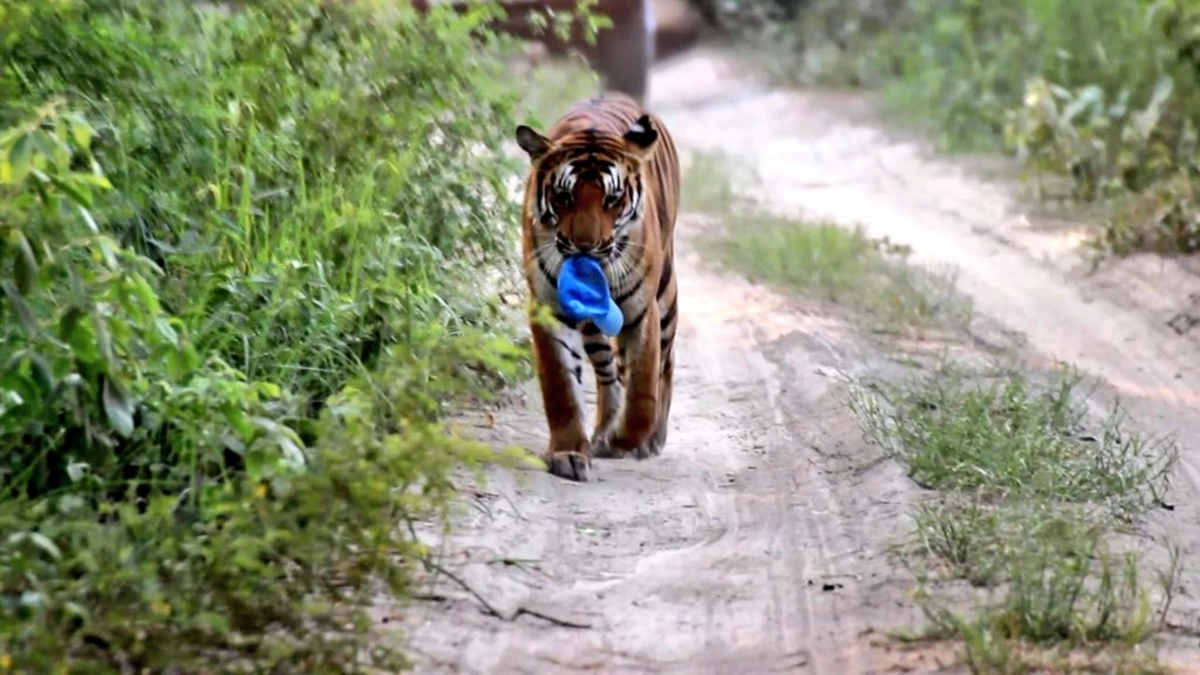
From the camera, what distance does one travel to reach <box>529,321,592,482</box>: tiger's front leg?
19.5 ft

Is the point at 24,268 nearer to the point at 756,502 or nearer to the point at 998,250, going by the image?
the point at 756,502

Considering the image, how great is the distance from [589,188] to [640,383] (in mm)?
691

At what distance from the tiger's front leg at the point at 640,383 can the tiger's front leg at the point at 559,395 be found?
0.22 metres

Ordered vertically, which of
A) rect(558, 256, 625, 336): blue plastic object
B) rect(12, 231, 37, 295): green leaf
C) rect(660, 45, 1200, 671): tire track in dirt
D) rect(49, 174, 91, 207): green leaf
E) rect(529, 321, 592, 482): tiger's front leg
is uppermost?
rect(49, 174, 91, 207): green leaf

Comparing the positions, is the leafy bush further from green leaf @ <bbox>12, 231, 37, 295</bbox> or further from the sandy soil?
the sandy soil

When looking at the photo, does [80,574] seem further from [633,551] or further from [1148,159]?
[1148,159]

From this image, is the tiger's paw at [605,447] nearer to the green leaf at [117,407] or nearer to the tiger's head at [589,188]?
the tiger's head at [589,188]

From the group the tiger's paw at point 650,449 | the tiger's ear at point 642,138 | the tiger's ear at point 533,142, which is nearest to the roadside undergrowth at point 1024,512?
the tiger's paw at point 650,449

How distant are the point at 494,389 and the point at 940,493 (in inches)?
73.0

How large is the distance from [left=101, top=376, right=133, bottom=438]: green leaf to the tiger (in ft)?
5.72

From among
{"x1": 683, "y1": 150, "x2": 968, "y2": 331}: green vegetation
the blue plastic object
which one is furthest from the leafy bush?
{"x1": 683, "y1": 150, "x2": 968, "y2": 331}: green vegetation

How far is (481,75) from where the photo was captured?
7152mm

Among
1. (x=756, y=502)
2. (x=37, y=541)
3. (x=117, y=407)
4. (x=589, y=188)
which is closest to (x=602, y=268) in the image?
(x=589, y=188)

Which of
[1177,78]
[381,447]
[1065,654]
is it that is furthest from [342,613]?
[1177,78]
